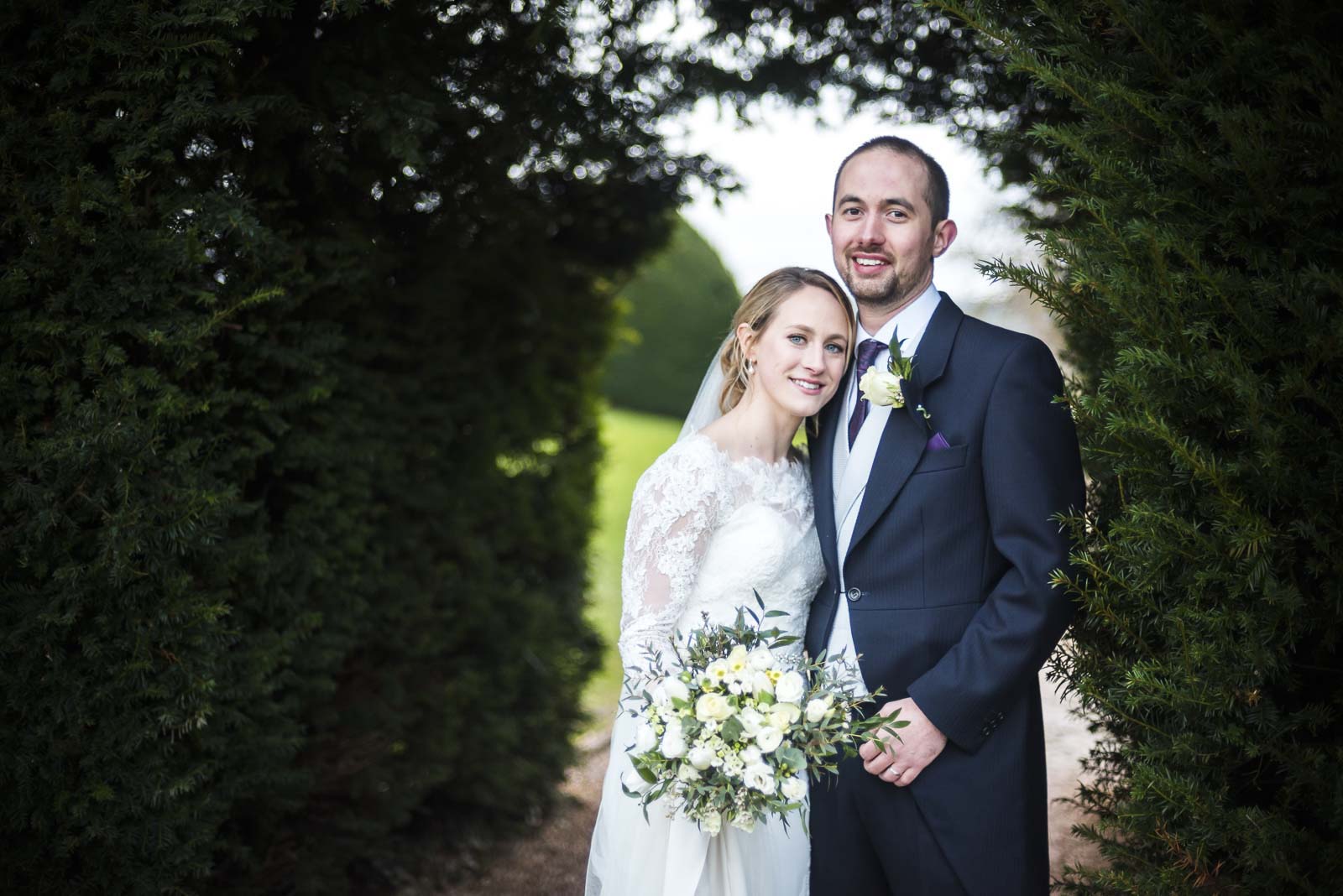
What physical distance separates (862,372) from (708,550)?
706 millimetres

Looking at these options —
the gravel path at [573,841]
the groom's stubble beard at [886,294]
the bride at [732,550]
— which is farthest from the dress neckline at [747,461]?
the gravel path at [573,841]

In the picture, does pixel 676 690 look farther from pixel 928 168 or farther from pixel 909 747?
pixel 928 168

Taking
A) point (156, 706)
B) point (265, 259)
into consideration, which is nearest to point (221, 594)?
point (156, 706)

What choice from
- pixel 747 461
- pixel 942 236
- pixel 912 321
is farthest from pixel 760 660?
pixel 942 236

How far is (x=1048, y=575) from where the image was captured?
2.44 m

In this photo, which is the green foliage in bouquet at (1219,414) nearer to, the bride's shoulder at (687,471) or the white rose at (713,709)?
the white rose at (713,709)

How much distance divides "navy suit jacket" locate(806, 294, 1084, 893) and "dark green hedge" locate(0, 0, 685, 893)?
1.73 metres

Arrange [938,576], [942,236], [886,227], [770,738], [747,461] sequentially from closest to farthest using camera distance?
[770,738] → [938,576] → [886,227] → [942,236] → [747,461]

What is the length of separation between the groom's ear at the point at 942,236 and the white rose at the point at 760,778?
62.1 inches

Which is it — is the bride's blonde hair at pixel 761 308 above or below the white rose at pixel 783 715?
above

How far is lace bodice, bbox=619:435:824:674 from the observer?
2.90 metres

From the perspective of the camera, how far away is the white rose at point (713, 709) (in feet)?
7.47

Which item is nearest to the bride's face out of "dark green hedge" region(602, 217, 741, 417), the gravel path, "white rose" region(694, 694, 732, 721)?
"white rose" region(694, 694, 732, 721)

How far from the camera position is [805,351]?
3049 millimetres
